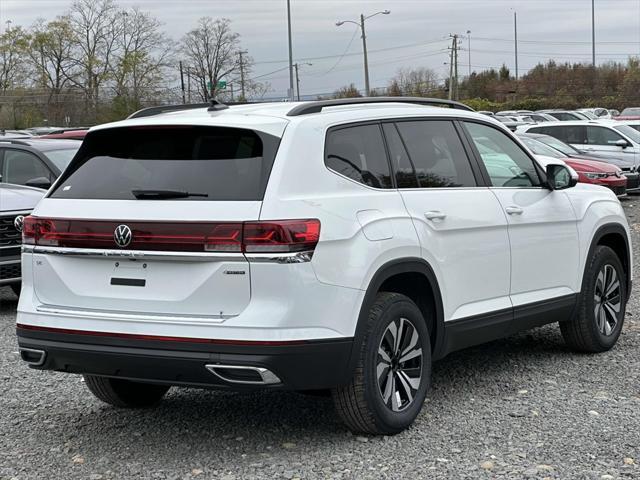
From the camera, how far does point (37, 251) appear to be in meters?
5.09

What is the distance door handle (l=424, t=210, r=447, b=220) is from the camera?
17.7ft

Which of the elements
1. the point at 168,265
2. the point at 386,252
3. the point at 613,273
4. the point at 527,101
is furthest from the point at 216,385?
the point at 527,101

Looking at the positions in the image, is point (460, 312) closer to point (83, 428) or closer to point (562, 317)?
point (562, 317)

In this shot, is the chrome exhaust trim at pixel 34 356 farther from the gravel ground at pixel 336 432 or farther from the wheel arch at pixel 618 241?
the wheel arch at pixel 618 241

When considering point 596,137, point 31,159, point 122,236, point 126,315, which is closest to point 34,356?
point 126,315

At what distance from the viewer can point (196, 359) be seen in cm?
456

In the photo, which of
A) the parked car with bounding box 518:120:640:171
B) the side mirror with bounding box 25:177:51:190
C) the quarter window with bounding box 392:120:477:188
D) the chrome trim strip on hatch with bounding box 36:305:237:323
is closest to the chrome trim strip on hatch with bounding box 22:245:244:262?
the chrome trim strip on hatch with bounding box 36:305:237:323

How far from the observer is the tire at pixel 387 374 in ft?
16.1

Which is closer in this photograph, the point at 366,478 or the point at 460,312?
the point at 366,478

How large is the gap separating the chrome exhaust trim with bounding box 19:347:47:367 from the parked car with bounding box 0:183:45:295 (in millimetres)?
4744

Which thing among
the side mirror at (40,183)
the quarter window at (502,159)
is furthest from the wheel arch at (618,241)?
the side mirror at (40,183)

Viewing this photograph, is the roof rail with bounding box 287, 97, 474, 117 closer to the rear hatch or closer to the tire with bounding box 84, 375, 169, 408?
the rear hatch

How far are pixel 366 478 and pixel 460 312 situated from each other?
4.64ft

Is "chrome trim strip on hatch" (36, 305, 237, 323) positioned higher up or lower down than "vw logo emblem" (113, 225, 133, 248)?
lower down
